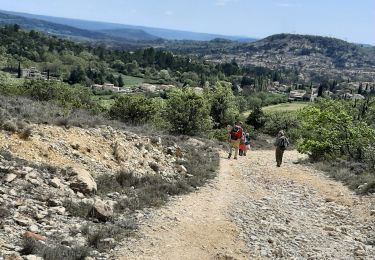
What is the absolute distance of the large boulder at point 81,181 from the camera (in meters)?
11.5

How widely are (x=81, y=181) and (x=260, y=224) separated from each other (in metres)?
4.92

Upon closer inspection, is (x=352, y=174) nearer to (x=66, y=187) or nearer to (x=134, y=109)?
(x=66, y=187)

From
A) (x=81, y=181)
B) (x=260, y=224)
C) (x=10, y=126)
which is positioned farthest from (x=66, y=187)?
(x=260, y=224)

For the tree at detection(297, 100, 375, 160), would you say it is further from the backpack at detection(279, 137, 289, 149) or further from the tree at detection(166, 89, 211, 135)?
the tree at detection(166, 89, 211, 135)

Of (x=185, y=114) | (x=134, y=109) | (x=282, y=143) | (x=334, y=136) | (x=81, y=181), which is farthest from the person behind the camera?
(x=134, y=109)

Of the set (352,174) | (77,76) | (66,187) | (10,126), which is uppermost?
(10,126)

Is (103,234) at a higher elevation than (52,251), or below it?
below

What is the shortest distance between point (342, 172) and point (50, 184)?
40.6 feet

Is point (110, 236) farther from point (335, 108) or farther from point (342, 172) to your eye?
point (335, 108)

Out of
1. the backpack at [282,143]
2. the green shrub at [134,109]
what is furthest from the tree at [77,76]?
the backpack at [282,143]

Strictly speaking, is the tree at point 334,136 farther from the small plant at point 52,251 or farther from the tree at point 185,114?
the small plant at point 52,251

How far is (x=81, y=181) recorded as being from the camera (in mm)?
11617

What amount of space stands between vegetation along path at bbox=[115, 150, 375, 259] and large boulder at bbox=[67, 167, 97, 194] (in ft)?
6.04

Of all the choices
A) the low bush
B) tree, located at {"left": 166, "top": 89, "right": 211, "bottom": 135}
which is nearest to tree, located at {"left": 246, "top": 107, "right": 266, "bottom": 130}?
tree, located at {"left": 166, "top": 89, "right": 211, "bottom": 135}
